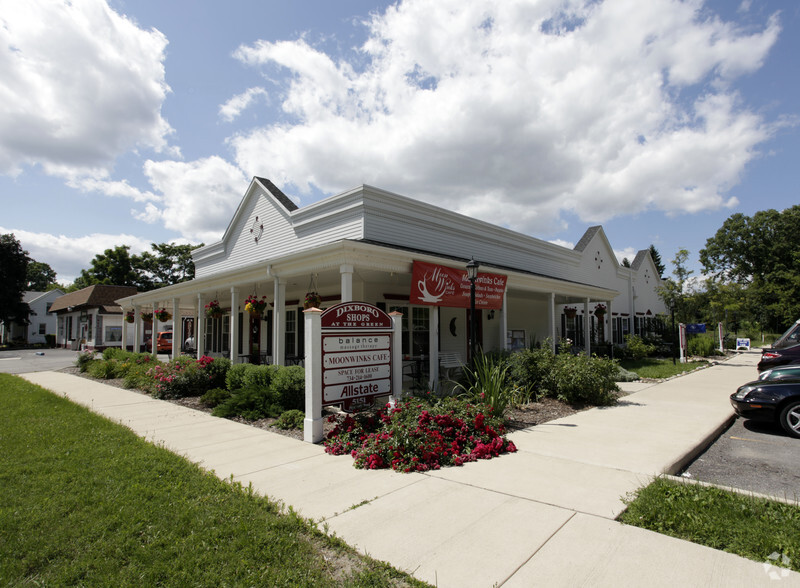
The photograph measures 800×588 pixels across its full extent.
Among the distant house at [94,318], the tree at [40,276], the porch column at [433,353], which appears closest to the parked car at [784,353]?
the porch column at [433,353]

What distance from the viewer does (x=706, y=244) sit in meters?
63.3

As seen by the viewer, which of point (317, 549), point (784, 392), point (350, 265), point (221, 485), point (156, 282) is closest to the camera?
point (317, 549)

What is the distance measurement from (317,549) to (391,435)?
8.64 feet

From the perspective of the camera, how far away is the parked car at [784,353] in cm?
1148

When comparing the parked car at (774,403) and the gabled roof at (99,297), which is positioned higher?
the gabled roof at (99,297)

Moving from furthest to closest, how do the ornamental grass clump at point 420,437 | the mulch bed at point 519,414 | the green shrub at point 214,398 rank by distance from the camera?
the green shrub at point 214,398 → the mulch bed at point 519,414 → the ornamental grass clump at point 420,437

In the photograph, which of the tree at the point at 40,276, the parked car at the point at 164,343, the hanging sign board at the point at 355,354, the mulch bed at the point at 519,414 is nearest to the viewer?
the hanging sign board at the point at 355,354

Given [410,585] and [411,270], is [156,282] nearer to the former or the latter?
[411,270]

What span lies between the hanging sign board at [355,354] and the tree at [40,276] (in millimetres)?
106657

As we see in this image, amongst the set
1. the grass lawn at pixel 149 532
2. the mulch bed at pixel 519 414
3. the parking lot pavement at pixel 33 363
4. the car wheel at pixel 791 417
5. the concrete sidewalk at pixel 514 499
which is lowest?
the parking lot pavement at pixel 33 363

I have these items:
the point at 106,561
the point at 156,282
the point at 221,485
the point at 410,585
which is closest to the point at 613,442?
the point at 410,585

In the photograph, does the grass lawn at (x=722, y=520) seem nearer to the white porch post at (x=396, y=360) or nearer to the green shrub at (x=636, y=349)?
the white porch post at (x=396, y=360)

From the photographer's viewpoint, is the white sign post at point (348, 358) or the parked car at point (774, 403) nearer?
the white sign post at point (348, 358)

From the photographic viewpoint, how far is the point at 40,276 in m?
93.2
